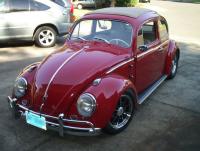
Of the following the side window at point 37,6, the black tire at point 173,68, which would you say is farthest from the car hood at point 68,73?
the side window at point 37,6

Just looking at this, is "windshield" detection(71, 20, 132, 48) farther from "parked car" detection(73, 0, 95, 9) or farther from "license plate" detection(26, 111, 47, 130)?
"parked car" detection(73, 0, 95, 9)

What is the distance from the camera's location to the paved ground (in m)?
4.92

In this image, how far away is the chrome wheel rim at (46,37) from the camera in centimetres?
1065

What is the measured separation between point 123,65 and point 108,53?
13.4 inches

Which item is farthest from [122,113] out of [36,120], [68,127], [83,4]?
[83,4]

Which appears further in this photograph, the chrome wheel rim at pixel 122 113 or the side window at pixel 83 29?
the side window at pixel 83 29

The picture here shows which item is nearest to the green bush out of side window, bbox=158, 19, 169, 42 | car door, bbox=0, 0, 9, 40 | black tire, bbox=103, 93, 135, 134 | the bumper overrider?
car door, bbox=0, 0, 9, 40

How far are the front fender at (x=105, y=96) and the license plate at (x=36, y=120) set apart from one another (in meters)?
0.67

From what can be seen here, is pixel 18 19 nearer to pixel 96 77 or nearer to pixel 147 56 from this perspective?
pixel 147 56

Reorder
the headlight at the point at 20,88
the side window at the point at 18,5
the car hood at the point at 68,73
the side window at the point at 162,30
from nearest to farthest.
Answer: the car hood at the point at 68,73 → the headlight at the point at 20,88 → the side window at the point at 162,30 → the side window at the point at 18,5

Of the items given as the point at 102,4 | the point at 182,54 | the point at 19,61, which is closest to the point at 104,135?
the point at 19,61

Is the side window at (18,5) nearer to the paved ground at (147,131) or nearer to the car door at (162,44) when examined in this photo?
the paved ground at (147,131)

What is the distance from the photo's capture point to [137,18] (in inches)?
245

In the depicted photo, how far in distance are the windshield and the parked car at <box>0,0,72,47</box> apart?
4.26 meters
